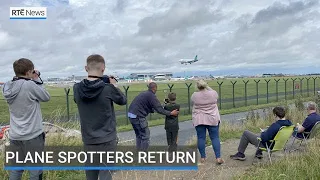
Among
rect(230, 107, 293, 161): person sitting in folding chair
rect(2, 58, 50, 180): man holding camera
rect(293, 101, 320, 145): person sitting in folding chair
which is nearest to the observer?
rect(2, 58, 50, 180): man holding camera

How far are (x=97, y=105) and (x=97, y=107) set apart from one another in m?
0.02

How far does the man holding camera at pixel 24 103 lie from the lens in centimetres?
447

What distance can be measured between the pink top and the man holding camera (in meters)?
3.14

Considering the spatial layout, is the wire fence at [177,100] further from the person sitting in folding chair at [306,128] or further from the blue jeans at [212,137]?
the person sitting in folding chair at [306,128]

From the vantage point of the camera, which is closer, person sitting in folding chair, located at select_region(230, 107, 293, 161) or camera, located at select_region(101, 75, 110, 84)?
camera, located at select_region(101, 75, 110, 84)

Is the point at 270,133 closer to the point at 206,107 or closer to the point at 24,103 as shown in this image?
the point at 206,107

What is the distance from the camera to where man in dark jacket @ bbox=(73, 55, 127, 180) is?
396 cm

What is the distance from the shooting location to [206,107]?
6.89 meters

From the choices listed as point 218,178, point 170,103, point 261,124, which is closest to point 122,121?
point 261,124

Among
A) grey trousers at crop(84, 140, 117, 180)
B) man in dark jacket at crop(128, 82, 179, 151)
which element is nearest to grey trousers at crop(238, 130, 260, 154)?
man in dark jacket at crop(128, 82, 179, 151)

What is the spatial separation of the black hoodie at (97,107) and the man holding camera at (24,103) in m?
0.69

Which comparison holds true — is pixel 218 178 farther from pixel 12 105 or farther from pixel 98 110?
pixel 12 105

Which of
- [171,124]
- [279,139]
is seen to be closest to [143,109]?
[171,124]

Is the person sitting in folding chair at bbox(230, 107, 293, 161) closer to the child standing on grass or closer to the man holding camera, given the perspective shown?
the child standing on grass
